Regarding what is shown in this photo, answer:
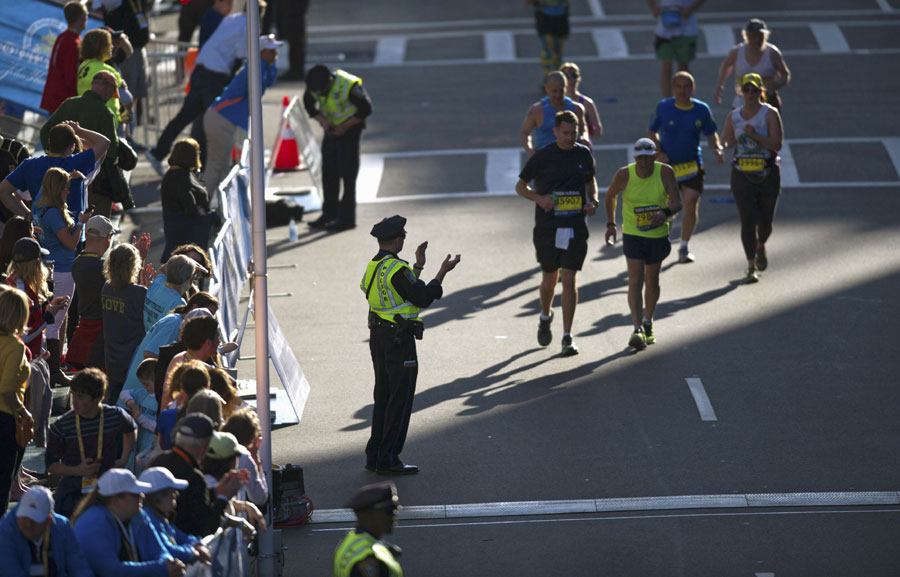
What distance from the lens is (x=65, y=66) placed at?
52.0ft

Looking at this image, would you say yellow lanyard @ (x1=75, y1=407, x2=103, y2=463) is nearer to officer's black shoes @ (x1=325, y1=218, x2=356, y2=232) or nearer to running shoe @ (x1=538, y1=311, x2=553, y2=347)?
running shoe @ (x1=538, y1=311, x2=553, y2=347)

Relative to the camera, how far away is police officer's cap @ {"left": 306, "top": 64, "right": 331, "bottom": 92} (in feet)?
56.1

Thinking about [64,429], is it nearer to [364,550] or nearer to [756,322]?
[364,550]

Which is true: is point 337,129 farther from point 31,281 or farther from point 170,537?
point 170,537

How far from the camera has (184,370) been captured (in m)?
8.45

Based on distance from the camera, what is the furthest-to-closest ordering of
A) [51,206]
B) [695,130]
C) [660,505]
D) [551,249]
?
1. [695,130]
2. [551,249]
3. [51,206]
4. [660,505]

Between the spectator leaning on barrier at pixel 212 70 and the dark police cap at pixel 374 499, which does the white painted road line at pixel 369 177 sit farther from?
the dark police cap at pixel 374 499

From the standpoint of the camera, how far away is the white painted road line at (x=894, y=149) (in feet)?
66.2

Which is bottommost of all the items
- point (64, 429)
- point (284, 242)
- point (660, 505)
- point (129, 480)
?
point (284, 242)

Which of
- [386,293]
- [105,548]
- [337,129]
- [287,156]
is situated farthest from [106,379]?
[287,156]

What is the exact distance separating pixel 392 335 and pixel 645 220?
3722mm

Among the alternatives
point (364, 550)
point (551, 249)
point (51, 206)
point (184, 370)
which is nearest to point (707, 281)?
point (551, 249)

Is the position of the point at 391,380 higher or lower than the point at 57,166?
lower

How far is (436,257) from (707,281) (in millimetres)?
3127
